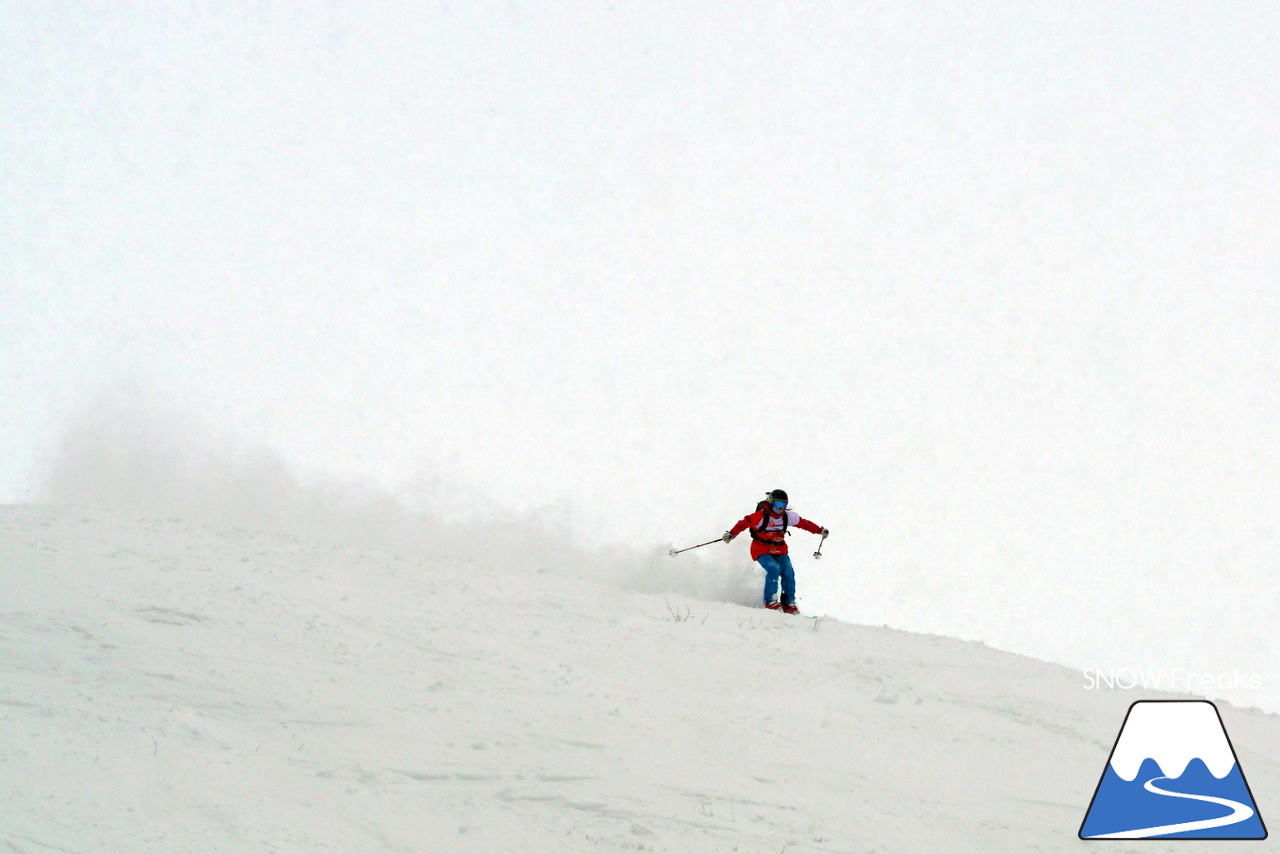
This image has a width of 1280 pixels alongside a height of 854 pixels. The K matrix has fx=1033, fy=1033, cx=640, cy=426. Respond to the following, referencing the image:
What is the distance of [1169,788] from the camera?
7320mm

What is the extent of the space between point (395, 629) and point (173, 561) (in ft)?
8.82

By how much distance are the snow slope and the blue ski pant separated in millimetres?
4275

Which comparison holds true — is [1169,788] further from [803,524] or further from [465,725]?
[803,524]

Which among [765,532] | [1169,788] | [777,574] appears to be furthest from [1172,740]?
[765,532]

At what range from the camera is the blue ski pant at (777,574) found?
1541cm

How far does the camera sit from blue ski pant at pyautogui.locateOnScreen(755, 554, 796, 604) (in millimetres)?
15406

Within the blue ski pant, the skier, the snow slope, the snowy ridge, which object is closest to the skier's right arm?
the skier

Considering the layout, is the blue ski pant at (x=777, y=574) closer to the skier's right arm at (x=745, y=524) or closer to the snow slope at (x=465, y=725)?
the skier's right arm at (x=745, y=524)

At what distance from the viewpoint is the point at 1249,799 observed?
7.30 meters

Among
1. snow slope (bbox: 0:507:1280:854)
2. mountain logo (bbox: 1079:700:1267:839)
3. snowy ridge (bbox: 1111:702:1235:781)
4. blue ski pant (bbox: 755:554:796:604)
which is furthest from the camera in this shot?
blue ski pant (bbox: 755:554:796:604)

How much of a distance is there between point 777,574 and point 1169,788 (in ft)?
27.5

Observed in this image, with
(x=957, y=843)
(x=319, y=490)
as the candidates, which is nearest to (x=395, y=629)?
(x=957, y=843)

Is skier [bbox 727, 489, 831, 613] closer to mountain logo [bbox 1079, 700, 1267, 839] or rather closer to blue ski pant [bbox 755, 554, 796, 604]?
blue ski pant [bbox 755, 554, 796, 604]

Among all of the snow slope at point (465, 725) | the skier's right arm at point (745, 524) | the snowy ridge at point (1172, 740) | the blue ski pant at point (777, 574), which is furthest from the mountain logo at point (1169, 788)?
the skier's right arm at point (745, 524)
